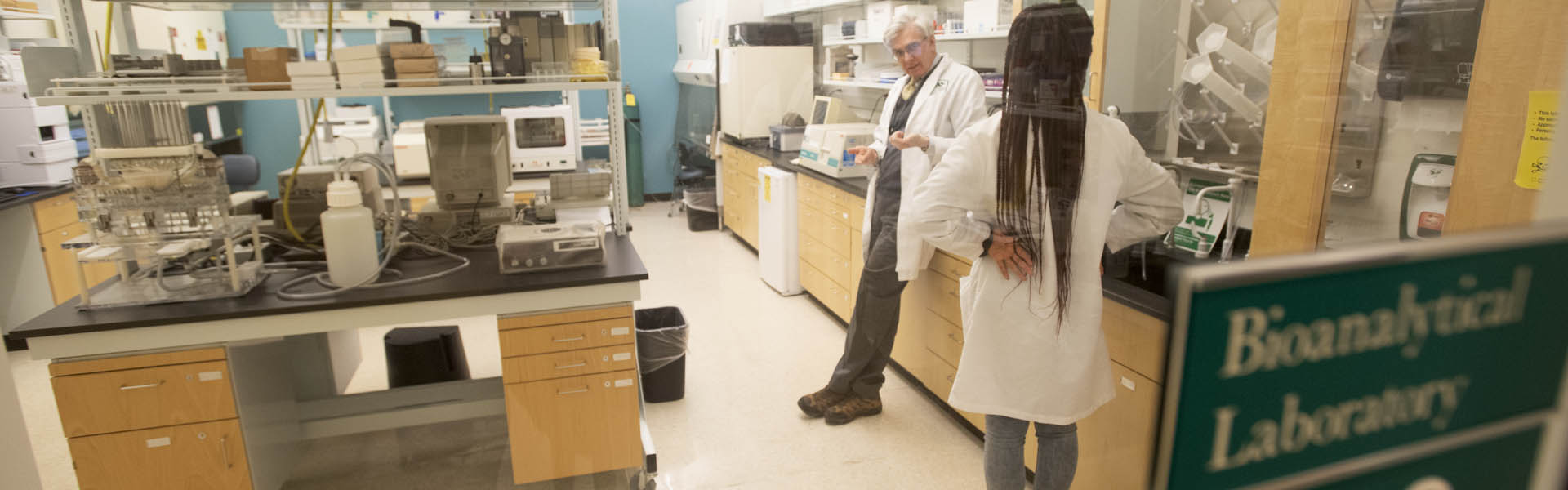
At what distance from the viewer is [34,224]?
391 cm

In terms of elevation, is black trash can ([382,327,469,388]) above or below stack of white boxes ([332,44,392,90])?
below

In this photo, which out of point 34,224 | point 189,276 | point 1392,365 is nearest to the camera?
point 1392,365

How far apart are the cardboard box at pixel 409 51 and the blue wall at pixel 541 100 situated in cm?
336

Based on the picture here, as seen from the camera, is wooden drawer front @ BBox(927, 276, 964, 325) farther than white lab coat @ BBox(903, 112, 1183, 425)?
Yes

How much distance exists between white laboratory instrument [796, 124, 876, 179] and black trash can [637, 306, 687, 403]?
3.57 feet

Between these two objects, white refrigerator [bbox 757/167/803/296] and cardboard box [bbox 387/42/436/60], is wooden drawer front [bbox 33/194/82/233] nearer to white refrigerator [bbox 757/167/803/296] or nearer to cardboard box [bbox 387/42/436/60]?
cardboard box [bbox 387/42/436/60]

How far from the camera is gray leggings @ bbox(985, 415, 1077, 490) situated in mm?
1963

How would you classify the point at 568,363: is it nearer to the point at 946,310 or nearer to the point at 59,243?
the point at 946,310

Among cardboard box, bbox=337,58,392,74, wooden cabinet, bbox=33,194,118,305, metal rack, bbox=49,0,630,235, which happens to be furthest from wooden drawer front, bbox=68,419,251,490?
wooden cabinet, bbox=33,194,118,305

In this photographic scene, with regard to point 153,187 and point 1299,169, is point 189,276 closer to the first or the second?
point 153,187

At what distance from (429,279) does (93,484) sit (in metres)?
0.91

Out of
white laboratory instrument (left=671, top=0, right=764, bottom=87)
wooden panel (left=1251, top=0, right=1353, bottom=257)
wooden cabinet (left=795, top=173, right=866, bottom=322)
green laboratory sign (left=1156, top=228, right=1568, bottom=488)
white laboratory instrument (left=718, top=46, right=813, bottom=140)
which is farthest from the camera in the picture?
white laboratory instrument (left=671, top=0, right=764, bottom=87)

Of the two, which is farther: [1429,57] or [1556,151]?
[1429,57]

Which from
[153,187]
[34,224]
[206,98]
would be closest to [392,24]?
[206,98]
